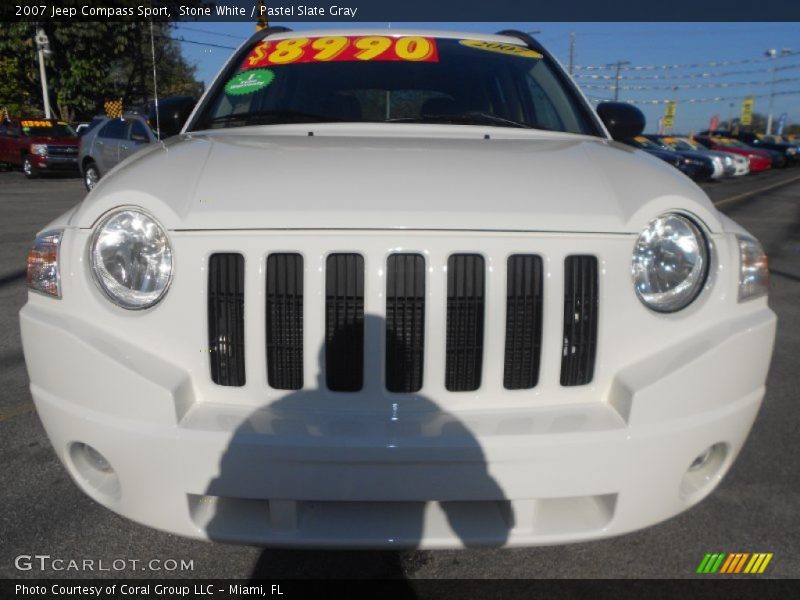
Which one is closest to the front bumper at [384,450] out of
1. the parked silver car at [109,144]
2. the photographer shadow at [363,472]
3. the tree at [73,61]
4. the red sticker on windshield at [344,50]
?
the photographer shadow at [363,472]

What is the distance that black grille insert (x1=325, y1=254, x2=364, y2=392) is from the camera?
5.79 feet

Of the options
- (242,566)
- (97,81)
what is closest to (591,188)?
(242,566)

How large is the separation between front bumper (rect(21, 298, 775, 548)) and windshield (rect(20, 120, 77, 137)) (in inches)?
803

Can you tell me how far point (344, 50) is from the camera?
3.28 m

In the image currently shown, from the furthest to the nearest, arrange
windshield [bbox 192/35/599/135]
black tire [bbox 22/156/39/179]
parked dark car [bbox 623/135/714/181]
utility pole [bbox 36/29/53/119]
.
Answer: utility pole [bbox 36/29/53/119] → parked dark car [bbox 623/135/714/181] → black tire [bbox 22/156/39/179] → windshield [bbox 192/35/599/135]

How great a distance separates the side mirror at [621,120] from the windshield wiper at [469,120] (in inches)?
22.9

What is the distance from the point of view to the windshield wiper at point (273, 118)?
113 inches

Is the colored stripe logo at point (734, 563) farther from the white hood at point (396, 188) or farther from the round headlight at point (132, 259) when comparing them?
the round headlight at point (132, 259)

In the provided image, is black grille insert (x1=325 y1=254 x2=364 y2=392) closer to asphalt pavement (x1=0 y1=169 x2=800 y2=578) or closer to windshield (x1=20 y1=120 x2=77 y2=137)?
asphalt pavement (x1=0 y1=169 x2=800 y2=578)

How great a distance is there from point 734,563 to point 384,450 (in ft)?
4.69

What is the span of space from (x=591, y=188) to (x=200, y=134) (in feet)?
5.50

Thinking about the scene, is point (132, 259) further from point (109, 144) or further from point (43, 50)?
point (43, 50)

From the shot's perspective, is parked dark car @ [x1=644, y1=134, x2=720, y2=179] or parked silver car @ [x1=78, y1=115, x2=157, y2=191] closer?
parked silver car @ [x1=78, y1=115, x2=157, y2=191]

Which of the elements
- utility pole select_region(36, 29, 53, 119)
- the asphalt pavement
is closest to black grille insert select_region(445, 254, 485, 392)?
the asphalt pavement
